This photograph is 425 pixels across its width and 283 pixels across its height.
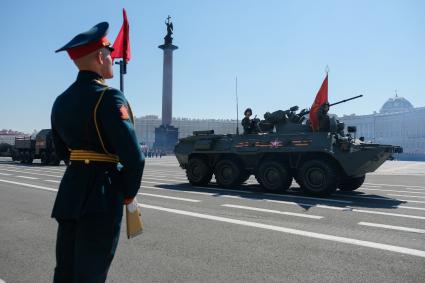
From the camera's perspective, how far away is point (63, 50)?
7.79ft

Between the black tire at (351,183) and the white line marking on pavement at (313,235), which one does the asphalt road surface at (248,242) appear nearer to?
the white line marking on pavement at (313,235)

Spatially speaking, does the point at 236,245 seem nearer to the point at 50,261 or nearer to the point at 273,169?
the point at 50,261

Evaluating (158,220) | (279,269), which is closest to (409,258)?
(279,269)

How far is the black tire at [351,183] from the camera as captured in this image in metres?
11.6

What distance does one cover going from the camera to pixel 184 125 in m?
150

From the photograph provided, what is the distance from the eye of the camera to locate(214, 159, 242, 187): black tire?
39.1 ft

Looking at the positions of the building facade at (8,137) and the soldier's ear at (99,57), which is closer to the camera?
the soldier's ear at (99,57)

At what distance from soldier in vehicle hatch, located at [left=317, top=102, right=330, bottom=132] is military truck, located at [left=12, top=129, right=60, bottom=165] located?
17224 mm

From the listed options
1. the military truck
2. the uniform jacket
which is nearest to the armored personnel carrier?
the uniform jacket

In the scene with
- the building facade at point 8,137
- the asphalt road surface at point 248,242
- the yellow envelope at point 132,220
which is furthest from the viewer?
the building facade at point 8,137

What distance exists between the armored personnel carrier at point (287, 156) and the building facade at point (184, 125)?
131 metres

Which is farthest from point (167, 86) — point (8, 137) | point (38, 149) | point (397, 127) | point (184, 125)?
point (184, 125)

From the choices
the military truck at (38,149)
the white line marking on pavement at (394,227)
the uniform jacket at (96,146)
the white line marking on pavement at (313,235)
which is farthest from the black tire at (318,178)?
the military truck at (38,149)

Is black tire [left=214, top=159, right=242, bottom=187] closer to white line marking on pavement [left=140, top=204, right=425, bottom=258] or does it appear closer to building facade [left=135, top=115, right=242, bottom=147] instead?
white line marking on pavement [left=140, top=204, right=425, bottom=258]
